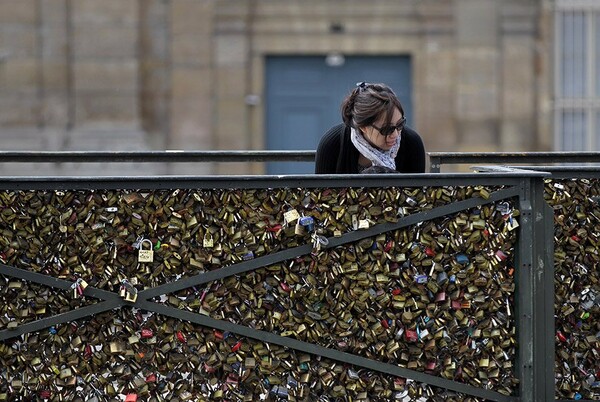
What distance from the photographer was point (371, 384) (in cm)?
508

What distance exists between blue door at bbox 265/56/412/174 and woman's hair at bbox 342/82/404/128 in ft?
34.5

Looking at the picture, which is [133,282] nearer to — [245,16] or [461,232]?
[461,232]

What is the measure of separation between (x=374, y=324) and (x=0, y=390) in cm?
165

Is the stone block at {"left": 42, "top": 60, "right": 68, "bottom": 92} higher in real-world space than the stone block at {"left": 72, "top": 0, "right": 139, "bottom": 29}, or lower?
lower

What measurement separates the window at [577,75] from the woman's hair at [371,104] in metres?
10.7

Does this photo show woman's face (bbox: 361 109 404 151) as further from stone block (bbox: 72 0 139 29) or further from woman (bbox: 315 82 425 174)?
stone block (bbox: 72 0 139 29)

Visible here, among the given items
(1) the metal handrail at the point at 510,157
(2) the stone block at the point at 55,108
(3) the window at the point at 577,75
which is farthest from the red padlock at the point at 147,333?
(3) the window at the point at 577,75

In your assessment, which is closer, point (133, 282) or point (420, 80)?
point (133, 282)

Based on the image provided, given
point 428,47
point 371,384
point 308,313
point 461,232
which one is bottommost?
point 371,384

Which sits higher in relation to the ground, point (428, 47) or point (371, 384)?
point (428, 47)

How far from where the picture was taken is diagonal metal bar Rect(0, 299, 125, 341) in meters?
4.98

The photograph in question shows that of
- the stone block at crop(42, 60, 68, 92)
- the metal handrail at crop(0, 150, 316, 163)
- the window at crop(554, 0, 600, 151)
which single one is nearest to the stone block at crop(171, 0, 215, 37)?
the stone block at crop(42, 60, 68, 92)

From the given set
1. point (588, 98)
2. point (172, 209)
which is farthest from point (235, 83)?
point (172, 209)

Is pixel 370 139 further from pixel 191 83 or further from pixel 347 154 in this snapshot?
pixel 191 83
